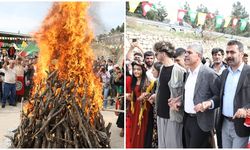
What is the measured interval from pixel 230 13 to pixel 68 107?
2.46m

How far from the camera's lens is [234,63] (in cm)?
300

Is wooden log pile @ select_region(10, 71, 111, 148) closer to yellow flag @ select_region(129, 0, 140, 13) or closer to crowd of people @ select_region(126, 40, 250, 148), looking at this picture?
crowd of people @ select_region(126, 40, 250, 148)

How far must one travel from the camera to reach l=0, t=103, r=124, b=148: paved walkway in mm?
4270

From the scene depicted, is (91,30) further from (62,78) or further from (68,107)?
(68,107)

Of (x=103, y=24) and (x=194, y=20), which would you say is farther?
(x=103, y=24)

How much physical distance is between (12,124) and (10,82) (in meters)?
2.38

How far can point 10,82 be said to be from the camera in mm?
7309

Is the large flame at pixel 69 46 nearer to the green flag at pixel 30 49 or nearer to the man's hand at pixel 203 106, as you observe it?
the man's hand at pixel 203 106

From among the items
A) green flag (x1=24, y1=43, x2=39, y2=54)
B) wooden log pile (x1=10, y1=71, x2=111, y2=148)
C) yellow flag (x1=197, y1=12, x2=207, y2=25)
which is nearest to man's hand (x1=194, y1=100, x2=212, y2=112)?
wooden log pile (x1=10, y1=71, x2=111, y2=148)

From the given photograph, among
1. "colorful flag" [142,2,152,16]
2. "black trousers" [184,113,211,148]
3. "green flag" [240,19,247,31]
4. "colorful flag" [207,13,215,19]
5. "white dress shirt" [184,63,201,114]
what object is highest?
"colorful flag" [142,2,152,16]

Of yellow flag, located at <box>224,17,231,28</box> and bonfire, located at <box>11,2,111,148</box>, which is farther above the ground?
yellow flag, located at <box>224,17,231,28</box>

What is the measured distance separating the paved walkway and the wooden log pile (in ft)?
1.93

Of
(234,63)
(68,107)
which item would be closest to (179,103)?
(234,63)

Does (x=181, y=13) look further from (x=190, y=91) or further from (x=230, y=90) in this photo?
(x=230, y=90)
